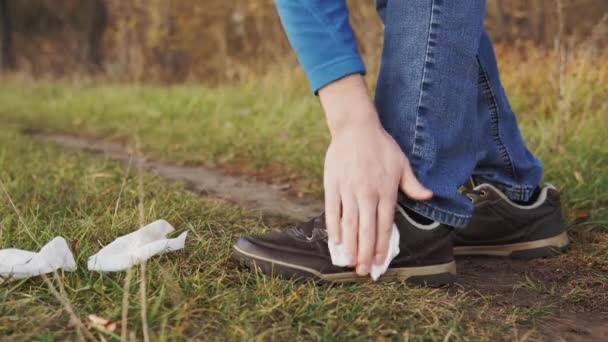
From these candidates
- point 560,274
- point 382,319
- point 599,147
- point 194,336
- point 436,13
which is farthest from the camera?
point 599,147

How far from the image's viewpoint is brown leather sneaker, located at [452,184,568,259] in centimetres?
194

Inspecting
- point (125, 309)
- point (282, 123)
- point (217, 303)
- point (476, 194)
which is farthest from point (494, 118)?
point (282, 123)

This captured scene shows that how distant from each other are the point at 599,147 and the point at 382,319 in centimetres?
199

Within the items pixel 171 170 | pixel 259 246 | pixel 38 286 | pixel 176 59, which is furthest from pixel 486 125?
pixel 176 59

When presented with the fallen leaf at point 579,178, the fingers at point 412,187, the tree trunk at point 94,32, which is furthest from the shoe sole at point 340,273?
the tree trunk at point 94,32

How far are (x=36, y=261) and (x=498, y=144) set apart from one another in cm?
130

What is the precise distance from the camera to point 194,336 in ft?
3.86

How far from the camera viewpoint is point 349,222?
132cm

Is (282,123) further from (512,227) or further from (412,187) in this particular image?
(412,187)

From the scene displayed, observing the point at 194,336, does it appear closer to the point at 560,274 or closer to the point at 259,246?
the point at 259,246

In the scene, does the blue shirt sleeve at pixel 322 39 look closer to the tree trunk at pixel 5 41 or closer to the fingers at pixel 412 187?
the fingers at pixel 412 187

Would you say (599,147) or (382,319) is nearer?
(382,319)

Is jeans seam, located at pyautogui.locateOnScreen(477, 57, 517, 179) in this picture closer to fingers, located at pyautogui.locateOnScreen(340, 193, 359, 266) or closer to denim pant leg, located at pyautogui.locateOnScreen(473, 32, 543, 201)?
denim pant leg, located at pyautogui.locateOnScreen(473, 32, 543, 201)

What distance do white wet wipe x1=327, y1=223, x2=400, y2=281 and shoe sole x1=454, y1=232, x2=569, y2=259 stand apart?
23.5 inches
